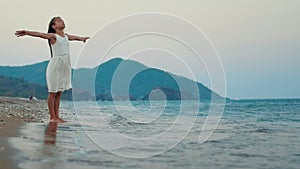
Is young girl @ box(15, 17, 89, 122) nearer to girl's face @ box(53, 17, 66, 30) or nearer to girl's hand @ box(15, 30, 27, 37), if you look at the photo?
girl's face @ box(53, 17, 66, 30)

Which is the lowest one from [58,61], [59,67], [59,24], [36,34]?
[59,67]

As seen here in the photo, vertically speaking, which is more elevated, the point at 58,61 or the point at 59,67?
the point at 58,61

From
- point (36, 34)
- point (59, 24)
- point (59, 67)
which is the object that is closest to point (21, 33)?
point (36, 34)

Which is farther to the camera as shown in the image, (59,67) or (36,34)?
(59,67)

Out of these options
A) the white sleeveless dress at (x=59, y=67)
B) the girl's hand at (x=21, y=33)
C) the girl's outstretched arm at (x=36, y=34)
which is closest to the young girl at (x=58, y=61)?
the white sleeveless dress at (x=59, y=67)

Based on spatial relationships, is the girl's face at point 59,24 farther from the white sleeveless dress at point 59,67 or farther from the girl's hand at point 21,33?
the girl's hand at point 21,33

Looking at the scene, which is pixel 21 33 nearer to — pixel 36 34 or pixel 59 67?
pixel 36 34

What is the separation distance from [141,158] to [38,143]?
1824mm

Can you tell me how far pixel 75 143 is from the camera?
320 inches

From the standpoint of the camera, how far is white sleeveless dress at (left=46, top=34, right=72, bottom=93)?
9203mm

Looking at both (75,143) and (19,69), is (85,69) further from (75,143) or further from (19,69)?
(19,69)

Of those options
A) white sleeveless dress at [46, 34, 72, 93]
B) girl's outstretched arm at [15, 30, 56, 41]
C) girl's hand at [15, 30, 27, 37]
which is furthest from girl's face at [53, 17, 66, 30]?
girl's hand at [15, 30, 27, 37]

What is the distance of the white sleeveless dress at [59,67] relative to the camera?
30.2ft

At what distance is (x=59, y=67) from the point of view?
30.5ft
